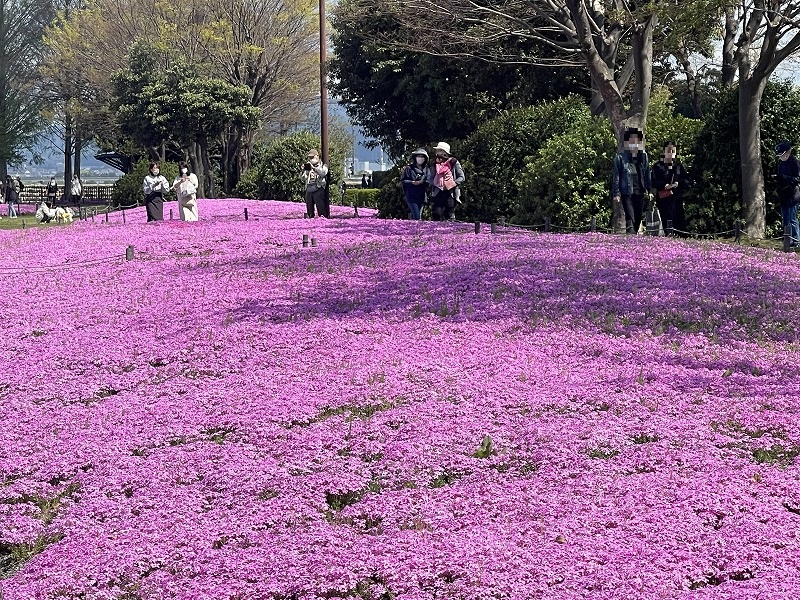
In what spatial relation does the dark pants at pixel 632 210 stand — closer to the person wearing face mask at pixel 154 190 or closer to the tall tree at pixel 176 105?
the person wearing face mask at pixel 154 190

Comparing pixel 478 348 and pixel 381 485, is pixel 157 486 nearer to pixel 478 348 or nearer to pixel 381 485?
pixel 381 485

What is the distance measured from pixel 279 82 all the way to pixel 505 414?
49768mm

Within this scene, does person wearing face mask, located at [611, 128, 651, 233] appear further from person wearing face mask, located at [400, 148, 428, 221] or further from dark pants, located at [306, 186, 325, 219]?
dark pants, located at [306, 186, 325, 219]

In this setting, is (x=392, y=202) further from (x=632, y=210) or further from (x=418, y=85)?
(x=632, y=210)

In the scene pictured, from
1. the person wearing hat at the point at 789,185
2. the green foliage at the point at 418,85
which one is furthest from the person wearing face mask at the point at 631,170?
the green foliage at the point at 418,85

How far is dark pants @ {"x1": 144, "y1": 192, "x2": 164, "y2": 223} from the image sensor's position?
95.0 feet

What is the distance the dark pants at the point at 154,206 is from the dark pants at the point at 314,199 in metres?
4.09

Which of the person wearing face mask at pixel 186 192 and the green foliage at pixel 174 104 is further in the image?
the green foliage at pixel 174 104

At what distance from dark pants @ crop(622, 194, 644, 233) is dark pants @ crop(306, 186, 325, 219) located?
35.5ft

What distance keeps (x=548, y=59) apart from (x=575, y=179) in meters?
7.75

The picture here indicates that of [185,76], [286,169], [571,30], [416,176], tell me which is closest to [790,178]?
[571,30]

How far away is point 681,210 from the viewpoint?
69.5 ft

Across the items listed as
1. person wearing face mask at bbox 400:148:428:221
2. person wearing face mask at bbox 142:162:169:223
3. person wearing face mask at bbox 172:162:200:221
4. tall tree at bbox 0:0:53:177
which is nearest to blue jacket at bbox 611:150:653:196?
person wearing face mask at bbox 400:148:428:221

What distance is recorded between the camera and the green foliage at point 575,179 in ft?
74.9
